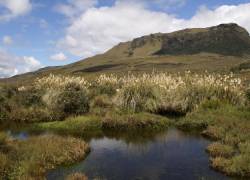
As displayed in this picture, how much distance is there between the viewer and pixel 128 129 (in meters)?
27.0

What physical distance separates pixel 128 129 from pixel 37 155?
32.0ft

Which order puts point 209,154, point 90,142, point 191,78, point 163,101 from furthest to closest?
1. point 191,78
2. point 163,101
3. point 90,142
4. point 209,154

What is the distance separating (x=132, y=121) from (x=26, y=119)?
889 centimetres

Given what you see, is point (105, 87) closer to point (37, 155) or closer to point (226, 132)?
point (226, 132)

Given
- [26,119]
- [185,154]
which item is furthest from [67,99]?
[185,154]

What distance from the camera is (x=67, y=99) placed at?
32000mm

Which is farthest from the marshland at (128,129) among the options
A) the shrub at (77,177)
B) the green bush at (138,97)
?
the shrub at (77,177)

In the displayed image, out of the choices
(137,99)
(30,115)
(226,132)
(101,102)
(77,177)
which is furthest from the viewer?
(101,102)

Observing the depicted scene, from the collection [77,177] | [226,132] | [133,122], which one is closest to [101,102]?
[133,122]

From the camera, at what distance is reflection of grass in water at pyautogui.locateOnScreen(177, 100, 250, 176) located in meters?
17.2

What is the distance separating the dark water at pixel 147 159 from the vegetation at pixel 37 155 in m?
0.59

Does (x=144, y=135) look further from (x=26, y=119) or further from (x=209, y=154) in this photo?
(x=26, y=119)

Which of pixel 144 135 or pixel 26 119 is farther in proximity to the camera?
pixel 26 119

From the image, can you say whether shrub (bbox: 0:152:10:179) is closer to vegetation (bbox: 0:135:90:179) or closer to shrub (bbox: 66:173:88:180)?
vegetation (bbox: 0:135:90:179)
